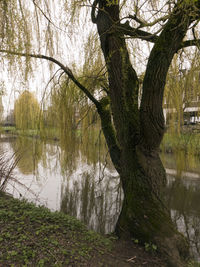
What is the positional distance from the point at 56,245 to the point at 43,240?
129 millimetres

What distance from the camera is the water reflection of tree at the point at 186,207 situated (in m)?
2.82

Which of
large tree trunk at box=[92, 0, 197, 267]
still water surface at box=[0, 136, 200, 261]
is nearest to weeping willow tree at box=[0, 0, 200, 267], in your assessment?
large tree trunk at box=[92, 0, 197, 267]

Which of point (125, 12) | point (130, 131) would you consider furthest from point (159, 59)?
A: point (125, 12)

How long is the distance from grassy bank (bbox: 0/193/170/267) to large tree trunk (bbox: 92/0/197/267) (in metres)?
0.20

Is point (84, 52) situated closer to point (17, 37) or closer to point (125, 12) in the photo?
point (125, 12)

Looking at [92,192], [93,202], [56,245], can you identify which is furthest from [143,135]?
[92,192]

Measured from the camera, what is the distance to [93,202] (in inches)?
152

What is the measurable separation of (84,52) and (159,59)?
1432 mm

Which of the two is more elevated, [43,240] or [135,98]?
[135,98]

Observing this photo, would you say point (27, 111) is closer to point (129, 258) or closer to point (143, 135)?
point (143, 135)

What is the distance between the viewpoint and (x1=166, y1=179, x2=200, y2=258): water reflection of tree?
9.26 ft

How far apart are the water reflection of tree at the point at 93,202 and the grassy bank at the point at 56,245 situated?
0.93m

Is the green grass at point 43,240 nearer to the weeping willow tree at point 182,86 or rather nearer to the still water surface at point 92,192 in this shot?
the still water surface at point 92,192

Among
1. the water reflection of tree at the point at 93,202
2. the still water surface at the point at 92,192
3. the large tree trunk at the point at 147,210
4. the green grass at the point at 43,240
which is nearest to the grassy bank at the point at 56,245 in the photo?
the green grass at the point at 43,240
